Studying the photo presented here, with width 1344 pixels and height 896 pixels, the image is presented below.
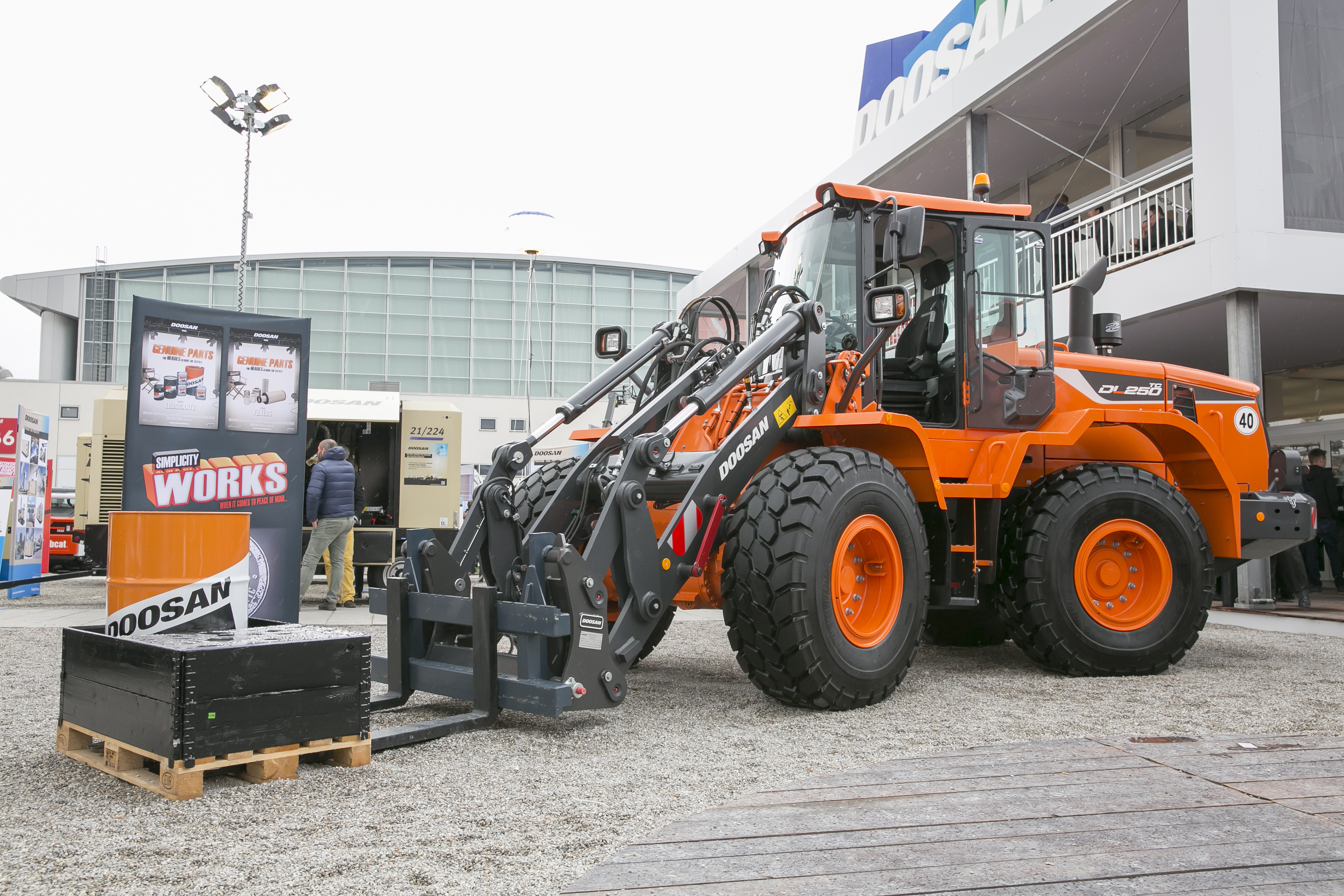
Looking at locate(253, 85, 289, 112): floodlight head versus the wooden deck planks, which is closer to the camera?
the wooden deck planks

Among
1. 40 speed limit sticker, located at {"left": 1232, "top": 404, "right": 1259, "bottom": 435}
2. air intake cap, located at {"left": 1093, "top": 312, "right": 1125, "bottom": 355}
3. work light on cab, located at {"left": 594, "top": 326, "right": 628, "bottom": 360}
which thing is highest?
air intake cap, located at {"left": 1093, "top": 312, "right": 1125, "bottom": 355}

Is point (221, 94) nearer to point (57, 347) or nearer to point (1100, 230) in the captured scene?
point (1100, 230)

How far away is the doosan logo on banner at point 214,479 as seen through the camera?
782 centimetres

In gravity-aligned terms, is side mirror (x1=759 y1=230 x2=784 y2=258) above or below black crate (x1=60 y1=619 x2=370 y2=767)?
above

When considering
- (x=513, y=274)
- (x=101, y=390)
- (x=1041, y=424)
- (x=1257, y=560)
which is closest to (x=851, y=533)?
(x=1041, y=424)

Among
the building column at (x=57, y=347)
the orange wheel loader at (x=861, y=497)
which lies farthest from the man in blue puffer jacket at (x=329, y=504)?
the building column at (x=57, y=347)

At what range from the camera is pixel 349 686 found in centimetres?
396

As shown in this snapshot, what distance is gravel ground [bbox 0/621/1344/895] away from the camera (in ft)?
9.35

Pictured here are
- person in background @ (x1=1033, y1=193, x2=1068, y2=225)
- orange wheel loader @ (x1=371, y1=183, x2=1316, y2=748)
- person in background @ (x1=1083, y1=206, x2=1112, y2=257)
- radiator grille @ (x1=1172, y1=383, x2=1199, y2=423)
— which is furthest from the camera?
person in background @ (x1=1033, y1=193, x2=1068, y2=225)

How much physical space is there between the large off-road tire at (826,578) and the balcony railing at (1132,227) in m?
6.70

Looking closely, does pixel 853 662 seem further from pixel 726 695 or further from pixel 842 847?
pixel 842 847

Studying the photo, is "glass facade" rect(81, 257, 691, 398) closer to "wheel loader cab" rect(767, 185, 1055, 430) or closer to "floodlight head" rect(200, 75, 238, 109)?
"floodlight head" rect(200, 75, 238, 109)

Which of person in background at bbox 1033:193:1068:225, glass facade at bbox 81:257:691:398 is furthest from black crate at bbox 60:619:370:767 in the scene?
glass facade at bbox 81:257:691:398

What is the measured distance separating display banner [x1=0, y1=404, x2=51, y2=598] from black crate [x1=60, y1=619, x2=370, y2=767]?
30.4ft
